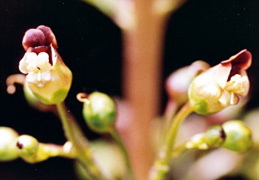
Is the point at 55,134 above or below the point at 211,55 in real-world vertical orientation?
below

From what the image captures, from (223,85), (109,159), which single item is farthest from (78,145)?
(109,159)

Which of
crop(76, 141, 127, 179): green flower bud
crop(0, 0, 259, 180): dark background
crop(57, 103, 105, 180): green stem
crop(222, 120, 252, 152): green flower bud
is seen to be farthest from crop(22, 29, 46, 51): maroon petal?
crop(76, 141, 127, 179): green flower bud

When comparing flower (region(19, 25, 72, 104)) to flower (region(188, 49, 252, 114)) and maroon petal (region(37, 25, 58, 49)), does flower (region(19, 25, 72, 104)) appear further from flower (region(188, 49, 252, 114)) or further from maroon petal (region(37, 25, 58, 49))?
flower (region(188, 49, 252, 114))

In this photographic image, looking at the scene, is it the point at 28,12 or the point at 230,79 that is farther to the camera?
the point at 28,12

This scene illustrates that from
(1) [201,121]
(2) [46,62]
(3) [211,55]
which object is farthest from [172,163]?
(2) [46,62]

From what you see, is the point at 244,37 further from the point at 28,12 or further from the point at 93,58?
the point at 28,12

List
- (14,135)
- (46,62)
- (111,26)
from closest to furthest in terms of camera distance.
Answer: (46,62)
(14,135)
(111,26)

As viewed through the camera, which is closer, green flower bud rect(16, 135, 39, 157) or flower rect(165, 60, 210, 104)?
green flower bud rect(16, 135, 39, 157)
